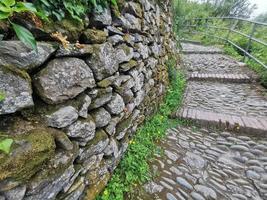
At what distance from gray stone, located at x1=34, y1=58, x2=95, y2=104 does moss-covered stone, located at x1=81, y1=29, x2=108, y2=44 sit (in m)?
0.21

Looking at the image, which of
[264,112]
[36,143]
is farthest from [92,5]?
[264,112]

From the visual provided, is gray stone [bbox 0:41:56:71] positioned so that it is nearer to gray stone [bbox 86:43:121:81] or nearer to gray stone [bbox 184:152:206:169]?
gray stone [bbox 86:43:121:81]

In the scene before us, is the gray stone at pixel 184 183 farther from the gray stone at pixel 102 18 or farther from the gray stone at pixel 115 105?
the gray stone at pixel 102 18

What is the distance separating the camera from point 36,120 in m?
1.18

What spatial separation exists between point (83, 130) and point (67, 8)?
31.0 inches

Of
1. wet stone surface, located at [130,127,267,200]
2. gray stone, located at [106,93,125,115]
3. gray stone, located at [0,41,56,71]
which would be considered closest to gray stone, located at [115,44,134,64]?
gray stone, located at [106,93,125,115]

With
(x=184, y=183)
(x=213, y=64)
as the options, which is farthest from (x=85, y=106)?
(x=213, y=64)

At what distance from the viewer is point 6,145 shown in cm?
93

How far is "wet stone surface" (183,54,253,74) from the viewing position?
5.94 metres

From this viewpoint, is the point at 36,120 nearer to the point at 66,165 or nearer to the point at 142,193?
the point at 66,165

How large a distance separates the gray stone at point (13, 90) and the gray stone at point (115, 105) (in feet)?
2.70

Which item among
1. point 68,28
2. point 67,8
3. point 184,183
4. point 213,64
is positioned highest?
point 67,8

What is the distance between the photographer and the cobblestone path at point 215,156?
2.18 m

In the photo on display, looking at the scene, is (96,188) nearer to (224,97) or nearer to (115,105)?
(115,105)
